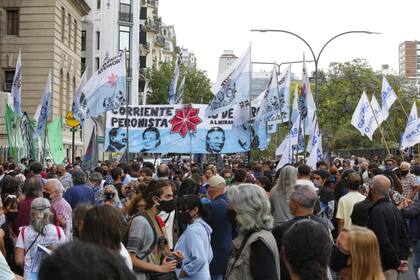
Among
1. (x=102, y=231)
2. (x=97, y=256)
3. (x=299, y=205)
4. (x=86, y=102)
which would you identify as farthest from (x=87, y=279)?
(x=86, y=102)

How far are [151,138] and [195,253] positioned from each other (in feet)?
66.0

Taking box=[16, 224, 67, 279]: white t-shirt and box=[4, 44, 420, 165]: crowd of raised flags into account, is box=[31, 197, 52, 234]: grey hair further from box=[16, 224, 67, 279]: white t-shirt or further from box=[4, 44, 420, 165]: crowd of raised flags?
box=[4, 44, 420, 165]: crowd of raised flags

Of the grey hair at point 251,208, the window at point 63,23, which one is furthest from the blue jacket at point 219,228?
the window at point 63,23

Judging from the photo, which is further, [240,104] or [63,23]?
[63,23]

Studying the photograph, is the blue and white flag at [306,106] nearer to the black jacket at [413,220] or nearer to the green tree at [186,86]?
the black jacket at [413,220]

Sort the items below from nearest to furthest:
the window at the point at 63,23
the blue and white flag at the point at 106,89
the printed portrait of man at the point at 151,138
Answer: the blue and white flag at the point at 106,89 < the printed portrait of man at the point at 151,138 < the window at the point at 63,23

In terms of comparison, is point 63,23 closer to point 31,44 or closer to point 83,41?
point 31,44

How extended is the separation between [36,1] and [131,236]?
34.5 meters

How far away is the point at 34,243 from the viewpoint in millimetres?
6605

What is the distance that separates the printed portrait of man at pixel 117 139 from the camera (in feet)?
84.4

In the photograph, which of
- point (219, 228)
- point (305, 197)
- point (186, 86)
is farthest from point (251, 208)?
point (186, 86)

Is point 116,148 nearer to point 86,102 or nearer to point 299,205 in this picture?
point 86,102

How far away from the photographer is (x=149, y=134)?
2666 centimetres

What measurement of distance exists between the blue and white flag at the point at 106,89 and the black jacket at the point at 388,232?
14.0 meters
